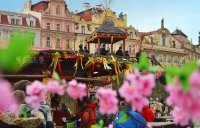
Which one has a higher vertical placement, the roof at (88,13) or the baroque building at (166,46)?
the roof at (88,13)

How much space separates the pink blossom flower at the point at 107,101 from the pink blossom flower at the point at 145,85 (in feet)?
0.68

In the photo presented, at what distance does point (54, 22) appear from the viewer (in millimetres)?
49688

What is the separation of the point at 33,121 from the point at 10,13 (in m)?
42.9

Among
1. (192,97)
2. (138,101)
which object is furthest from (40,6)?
(192,97)

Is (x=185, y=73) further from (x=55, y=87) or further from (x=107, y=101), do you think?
(x=55, y=87)

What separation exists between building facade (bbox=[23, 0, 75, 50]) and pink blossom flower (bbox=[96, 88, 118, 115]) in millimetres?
46415

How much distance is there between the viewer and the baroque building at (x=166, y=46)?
196ft

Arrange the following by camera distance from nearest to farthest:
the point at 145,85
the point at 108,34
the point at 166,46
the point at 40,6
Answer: the point at 145,85
the point at 108,34
the point at 40,6
the point at 166,46

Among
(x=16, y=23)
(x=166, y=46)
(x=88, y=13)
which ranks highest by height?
(x=88, y=13)

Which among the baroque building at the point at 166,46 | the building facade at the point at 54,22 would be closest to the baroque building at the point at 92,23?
the building facade at the point at 54,22

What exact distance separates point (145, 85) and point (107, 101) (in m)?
0.27

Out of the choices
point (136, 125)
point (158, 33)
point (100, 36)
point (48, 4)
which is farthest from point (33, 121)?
point (158, 33)

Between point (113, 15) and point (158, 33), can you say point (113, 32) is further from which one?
point (158, 33)

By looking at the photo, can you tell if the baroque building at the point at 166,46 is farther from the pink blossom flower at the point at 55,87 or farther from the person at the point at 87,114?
the pink blossom flower at the point at 55,87
